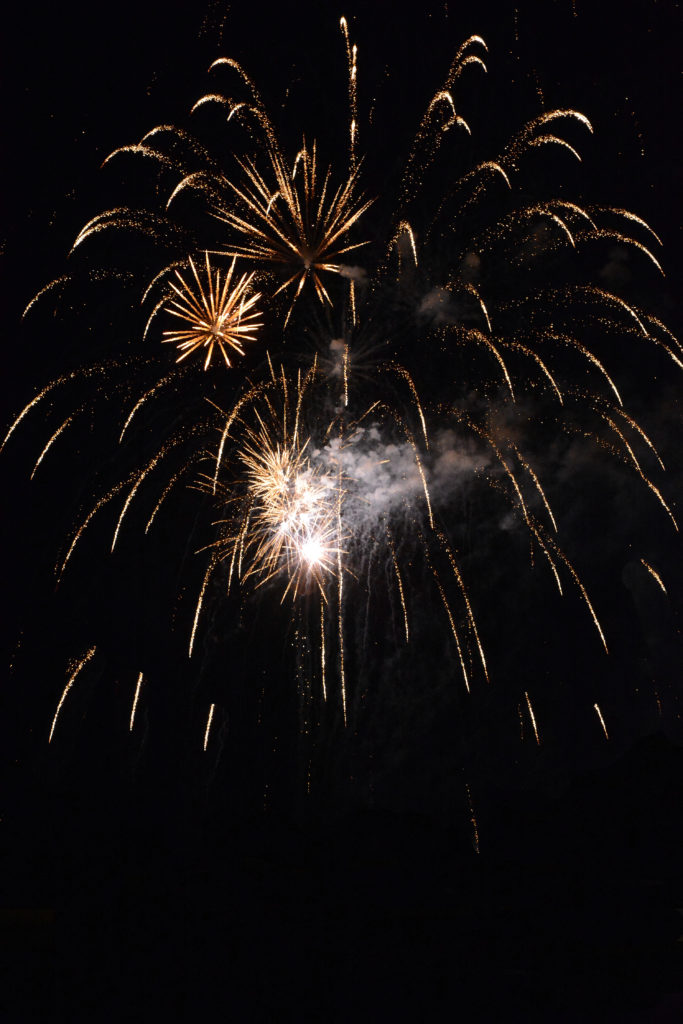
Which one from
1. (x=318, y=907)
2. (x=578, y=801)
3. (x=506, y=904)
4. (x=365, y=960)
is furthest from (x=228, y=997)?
(x=578, y=801)

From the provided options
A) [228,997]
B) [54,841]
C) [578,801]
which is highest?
[578,801]

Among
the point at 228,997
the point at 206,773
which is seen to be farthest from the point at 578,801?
the point at 228,997

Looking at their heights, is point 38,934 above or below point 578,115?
below

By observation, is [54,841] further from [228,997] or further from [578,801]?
[578,801]

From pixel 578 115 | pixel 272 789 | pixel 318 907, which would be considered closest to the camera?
pixel 578 115

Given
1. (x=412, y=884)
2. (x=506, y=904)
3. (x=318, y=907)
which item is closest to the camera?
(x=318, y=907)

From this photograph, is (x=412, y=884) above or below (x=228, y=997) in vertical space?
above

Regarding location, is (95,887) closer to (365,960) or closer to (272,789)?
(365,960)

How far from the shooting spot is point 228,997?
17.9m

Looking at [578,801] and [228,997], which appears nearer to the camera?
[228,997]

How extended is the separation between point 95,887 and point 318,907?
9.63 metres

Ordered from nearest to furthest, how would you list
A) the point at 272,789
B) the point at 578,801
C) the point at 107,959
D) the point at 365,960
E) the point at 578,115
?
1. the point at 578,115
2. the point at 107,959
3. the point at 365,960
4. the point at 578,801
5. the point at 272,789

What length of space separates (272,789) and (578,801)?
66.5 feet

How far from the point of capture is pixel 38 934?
1919cm
